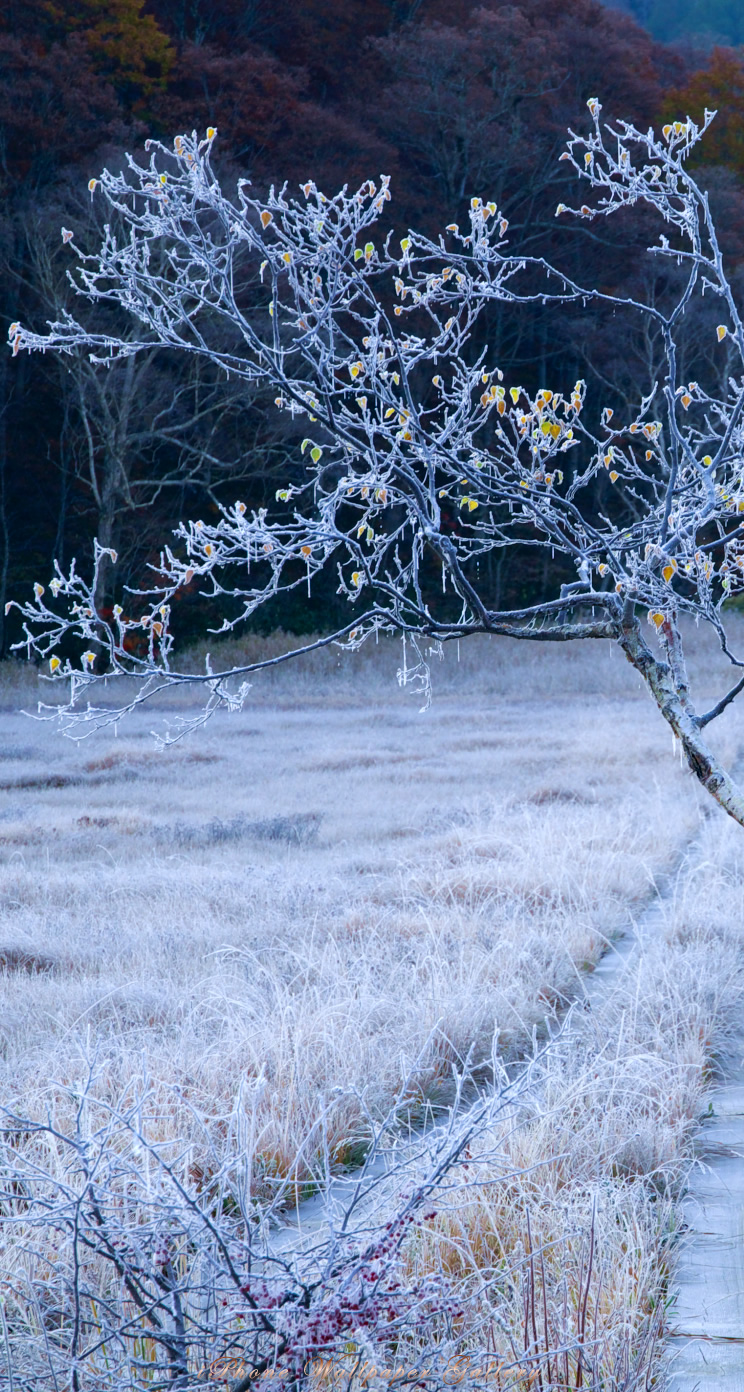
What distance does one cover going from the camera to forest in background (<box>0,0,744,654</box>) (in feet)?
70.9

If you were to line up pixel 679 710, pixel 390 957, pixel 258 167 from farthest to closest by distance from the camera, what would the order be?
pixel 258 167 < pixel 390 957 < pixel 679 710

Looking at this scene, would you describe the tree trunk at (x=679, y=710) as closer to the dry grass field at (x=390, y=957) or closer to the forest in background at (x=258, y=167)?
the dry grass field at (x=390, y=957)

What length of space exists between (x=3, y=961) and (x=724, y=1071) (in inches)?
131

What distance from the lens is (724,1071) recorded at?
4.64 metres

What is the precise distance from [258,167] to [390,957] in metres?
21.6

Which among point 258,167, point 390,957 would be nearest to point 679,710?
point 390,957

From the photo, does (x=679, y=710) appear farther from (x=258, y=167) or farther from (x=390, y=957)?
(x=258, y=167)

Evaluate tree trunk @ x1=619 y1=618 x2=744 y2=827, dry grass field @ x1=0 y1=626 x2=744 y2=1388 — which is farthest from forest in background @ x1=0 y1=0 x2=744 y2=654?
tree trunk @ x1=619 y1=618 x2=744 y2=827

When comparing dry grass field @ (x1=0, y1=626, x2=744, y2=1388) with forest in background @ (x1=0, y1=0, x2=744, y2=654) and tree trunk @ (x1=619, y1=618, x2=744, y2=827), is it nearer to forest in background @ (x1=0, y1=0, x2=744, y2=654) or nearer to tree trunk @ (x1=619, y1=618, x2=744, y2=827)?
tree trunk @ (x1=619, y1=618, x2=744, y2=827)

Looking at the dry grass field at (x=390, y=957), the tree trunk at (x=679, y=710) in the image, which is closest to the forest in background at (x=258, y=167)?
the dry grass field at (x=390, y=957)

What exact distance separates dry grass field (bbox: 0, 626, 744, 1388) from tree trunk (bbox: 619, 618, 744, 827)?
847mm

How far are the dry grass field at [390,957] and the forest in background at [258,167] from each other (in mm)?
10377

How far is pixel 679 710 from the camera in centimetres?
324

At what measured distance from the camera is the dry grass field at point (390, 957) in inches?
135
